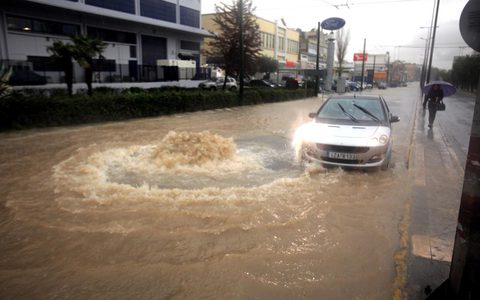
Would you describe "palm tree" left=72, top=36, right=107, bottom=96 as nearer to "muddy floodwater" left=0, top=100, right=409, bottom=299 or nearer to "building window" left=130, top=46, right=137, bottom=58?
"muddy floodwater" left=0, top=100, right=409, bottom=299

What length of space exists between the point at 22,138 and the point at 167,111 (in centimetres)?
750

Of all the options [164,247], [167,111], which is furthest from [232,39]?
[164,247]

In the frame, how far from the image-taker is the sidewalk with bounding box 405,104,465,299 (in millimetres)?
3695

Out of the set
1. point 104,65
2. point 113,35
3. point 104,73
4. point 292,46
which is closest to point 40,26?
point 104,65

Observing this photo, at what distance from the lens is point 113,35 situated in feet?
97.4

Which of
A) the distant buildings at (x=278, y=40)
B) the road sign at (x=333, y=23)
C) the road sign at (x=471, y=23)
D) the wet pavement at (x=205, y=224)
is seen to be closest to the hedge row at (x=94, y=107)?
the wet pavement at (x=205, y=224)

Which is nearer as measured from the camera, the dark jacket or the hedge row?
the hedge row

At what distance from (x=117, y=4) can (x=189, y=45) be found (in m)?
10.5

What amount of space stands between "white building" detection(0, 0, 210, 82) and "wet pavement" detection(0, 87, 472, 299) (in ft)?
55.8

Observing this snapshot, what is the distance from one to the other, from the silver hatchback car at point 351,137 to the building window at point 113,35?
24763 millimetres

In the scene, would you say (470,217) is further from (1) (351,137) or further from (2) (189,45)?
(2) (189,45)

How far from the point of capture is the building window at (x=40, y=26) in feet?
74.7

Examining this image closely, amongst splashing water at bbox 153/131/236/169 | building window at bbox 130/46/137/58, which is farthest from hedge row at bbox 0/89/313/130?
building window at bbox 130/46/137/58

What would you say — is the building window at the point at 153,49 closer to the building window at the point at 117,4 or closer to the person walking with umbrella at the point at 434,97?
the building window at the point at 117,4
